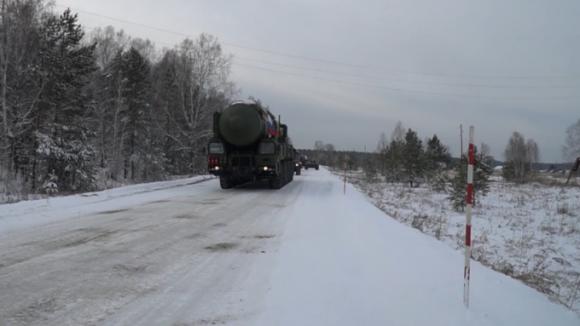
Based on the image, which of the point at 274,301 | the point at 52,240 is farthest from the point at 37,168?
the point at 274,301

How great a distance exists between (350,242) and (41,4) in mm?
24089

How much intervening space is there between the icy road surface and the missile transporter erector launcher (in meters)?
8.86

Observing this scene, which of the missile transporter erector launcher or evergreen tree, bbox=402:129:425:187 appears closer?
the missile transporter erector launcher

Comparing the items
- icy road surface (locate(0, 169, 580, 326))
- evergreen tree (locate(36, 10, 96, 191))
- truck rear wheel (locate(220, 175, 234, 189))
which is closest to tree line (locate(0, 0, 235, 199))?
evergreen tree (locate(36, 10, 96, 191))

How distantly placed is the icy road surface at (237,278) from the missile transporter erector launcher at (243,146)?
8.86 meters

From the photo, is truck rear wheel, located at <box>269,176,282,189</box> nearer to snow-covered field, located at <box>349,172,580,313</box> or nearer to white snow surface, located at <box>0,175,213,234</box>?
snow-covered field, located at <box>349,172,580,313</box>

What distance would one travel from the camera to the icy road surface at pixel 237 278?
3535mm

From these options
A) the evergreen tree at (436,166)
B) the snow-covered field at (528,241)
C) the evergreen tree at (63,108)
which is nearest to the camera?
the snow-covered field at (528,241)

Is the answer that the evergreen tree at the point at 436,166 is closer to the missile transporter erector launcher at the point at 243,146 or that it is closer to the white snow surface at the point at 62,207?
the missile transporter erector launcher at the point at 243,146

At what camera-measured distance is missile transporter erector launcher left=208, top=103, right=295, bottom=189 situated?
1700 centimetres

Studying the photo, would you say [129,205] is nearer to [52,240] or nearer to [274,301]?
[52,240]

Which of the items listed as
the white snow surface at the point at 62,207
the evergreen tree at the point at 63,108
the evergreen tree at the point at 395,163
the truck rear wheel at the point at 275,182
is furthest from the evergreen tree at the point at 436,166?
the evergreen tree at the point at 63,108

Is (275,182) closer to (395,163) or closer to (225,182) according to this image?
(225,182)

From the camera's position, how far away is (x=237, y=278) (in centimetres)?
463
